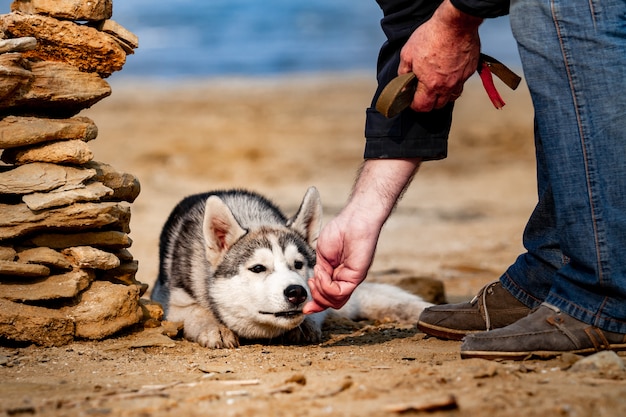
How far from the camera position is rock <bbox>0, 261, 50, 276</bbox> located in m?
4.50

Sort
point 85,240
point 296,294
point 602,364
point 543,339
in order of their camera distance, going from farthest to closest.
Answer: point 296,294
point 85,240
point 543,339
point 602,364

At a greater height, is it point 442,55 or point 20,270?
point 442,55

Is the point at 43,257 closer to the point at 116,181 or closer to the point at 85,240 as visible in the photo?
the point at 85,240

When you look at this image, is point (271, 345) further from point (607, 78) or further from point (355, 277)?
point (607, 78)

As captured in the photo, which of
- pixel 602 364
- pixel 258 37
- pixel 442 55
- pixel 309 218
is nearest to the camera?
pixel 602 364

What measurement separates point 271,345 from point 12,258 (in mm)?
1682

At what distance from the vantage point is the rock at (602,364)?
331cm

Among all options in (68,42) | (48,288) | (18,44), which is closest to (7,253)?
(48,288)

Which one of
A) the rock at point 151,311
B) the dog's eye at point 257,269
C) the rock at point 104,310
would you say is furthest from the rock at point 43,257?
the dog's eye at point 257,269

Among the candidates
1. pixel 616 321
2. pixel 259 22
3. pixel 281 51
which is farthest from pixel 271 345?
pixel 259 22

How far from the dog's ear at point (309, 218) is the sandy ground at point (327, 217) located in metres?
0.68

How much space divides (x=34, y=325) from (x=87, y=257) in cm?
51

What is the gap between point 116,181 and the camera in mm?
5211

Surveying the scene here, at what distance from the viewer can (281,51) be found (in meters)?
34.0
